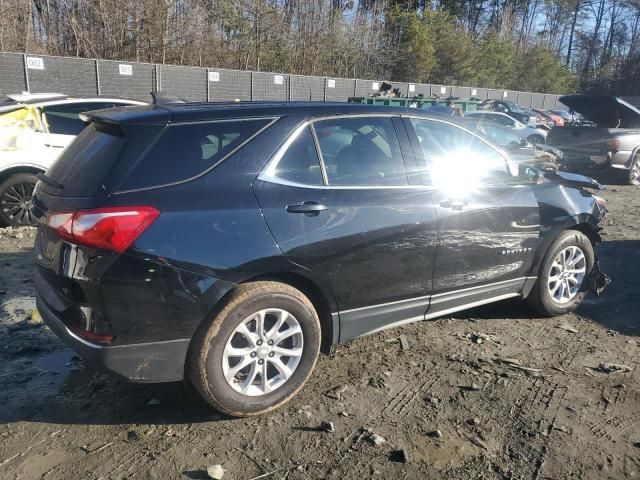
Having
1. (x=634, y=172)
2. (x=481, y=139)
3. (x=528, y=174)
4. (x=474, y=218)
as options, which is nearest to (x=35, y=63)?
(x=481, y=139)

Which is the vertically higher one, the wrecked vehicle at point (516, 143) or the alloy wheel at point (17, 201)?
the wrecked vehicle at point (516, 143)

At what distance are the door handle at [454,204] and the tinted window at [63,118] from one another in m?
5.36

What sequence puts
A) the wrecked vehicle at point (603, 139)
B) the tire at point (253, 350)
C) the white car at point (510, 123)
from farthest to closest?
the white car at point (510, 123) < the wrecked vehicle at point (603, 139) < the tire at point (253, 350)

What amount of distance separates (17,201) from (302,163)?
5.29 m

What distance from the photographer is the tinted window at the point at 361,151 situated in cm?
352

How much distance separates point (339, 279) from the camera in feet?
11.2

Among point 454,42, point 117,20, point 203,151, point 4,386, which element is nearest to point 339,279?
point 203,151

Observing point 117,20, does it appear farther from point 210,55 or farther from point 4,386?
point 4,386

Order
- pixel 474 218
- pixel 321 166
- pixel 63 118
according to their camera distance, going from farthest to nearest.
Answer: pixel 63 118 → pixel 474 218 → pixel 321 166

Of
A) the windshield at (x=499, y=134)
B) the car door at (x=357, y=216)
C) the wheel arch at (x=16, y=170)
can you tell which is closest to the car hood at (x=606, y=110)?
the windshield at (x=499, y=134)

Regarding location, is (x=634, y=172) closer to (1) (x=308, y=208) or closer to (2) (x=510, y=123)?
(2) (x=510, y=123)

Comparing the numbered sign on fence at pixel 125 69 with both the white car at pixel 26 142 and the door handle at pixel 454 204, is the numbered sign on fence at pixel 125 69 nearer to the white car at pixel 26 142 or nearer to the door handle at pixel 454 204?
the white car at pixel 26 142

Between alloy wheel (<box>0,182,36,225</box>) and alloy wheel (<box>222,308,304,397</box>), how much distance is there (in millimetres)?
5134

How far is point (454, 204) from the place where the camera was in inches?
155
